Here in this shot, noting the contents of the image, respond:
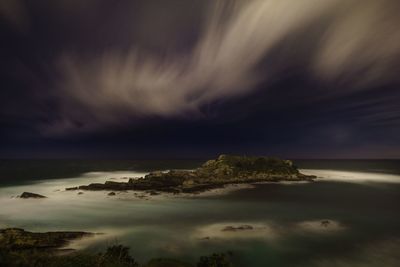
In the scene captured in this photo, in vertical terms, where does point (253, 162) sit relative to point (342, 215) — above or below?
above

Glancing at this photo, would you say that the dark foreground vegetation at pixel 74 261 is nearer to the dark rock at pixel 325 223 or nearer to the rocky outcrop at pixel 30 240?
the rocky outcrop at pixel 30 240

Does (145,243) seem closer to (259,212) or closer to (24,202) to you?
(259,212)

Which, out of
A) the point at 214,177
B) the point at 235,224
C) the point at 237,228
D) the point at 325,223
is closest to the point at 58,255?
the point at 237,228

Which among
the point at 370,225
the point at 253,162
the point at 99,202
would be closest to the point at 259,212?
the point at 370,225

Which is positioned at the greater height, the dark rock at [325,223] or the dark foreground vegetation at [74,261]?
the dark foreground vegetation at [74,261]

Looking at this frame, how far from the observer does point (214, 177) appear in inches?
2360

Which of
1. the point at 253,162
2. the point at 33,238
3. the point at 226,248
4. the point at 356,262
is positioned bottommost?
the point at 356,262

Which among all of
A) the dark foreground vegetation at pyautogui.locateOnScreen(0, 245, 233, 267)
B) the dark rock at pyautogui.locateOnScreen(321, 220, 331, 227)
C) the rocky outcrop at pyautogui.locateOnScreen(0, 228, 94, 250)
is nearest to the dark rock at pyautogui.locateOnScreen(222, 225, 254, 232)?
the dark rock at pyautogui.locateOnScreen(321, 220, 331, 227)

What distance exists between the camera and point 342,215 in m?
29.3

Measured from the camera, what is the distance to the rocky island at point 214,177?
157 ft

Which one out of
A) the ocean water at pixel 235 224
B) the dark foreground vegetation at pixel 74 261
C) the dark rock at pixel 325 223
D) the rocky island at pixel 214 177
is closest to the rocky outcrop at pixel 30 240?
the ocean water at pixel 235 224

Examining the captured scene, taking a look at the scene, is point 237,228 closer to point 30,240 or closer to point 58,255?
point 58,255

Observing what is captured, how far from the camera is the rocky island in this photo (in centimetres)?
4794

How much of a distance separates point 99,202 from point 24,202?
1042cm
